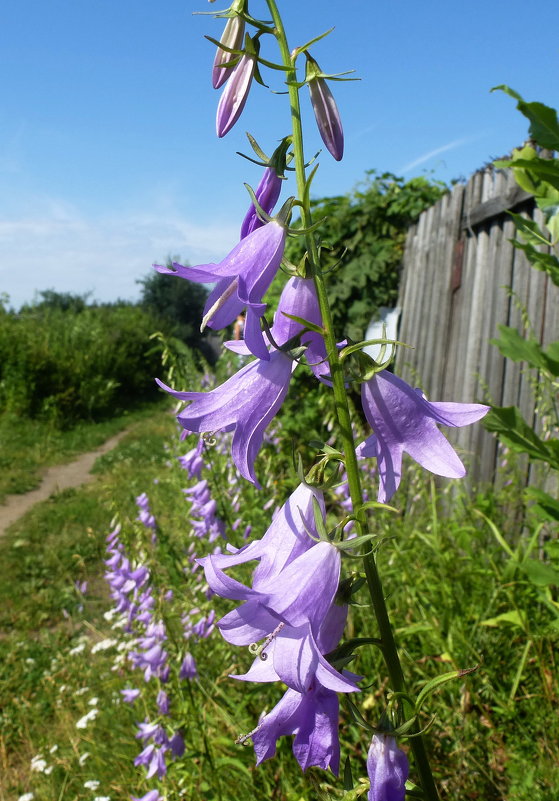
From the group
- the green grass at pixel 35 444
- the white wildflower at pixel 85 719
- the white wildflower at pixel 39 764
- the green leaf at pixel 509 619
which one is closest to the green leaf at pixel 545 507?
the green leaf at pixel 509 619

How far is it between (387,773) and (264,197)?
990mm

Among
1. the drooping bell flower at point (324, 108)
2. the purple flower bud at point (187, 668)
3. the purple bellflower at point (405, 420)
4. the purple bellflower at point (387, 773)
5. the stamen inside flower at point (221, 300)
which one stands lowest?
the purple flower bud at point (187, 668)

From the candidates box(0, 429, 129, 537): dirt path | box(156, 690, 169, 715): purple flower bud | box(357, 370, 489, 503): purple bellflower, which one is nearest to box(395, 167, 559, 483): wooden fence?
box(156, 690, 169, 715): purple flower bud

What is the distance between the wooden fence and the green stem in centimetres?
285

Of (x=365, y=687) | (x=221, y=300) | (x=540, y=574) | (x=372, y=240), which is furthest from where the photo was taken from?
(x=372, y=240)

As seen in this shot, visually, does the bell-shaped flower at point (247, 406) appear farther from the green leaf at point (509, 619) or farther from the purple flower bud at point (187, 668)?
the green leaf at point (509, 619)

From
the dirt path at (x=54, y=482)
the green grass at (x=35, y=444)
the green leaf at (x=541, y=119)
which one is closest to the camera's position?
the green leaf at (x=541, y=119)

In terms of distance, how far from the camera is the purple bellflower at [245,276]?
1.00 meters

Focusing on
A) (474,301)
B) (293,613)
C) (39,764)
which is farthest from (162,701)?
A: (474,301)

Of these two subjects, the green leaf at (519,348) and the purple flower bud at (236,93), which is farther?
the green leaf at (519,348)

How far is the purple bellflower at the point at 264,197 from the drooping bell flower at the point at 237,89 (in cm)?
16

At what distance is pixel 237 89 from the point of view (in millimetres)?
1166

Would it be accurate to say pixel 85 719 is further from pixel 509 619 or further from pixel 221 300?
pixel 221 300

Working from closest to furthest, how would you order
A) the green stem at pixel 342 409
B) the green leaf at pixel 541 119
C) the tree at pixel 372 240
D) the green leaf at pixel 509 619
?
the green stem at pixel 342 409 → the green leaf at pixel 541 119 → the green leaf at pixel 509 619 → the tree at pixel 372 240
